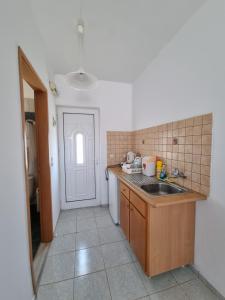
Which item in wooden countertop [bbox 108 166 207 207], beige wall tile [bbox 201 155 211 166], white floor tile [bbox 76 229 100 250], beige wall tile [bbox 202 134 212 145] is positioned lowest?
white floor tile [bbox 76 229 100 250]

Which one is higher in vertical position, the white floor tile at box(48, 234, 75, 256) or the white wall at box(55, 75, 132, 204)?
the white wall at box(55, 75, 132, 204)

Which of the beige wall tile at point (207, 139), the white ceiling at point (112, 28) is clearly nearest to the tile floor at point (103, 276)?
the beige wall tile at point (207, 139)

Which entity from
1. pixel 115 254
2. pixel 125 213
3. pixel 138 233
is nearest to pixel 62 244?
pixel 115 254

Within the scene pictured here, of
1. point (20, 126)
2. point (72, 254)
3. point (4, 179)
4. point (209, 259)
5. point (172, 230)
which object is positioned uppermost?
point (20, 126)

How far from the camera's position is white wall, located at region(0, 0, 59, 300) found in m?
0.77

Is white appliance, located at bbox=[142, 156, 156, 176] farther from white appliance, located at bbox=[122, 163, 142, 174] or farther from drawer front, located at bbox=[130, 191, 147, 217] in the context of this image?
drawer front, located at bbox=[130, 191, 147, 217]

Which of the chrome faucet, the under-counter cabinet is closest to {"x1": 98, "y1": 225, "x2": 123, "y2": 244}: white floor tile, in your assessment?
the under-counter cabinet

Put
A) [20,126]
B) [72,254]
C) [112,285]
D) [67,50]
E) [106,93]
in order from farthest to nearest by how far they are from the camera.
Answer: [106,93] → [67,50] → [72,254] → [112,285] → [20,126]

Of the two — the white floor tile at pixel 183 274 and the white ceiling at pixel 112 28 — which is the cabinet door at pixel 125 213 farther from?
the white ceiling at pixel 112 28

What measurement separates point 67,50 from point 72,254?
266 centimetres

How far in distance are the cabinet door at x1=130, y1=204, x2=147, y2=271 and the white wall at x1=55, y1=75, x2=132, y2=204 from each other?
53.3 inches

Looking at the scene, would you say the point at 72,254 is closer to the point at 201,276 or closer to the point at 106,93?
the point at 201,276

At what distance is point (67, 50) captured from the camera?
186cm

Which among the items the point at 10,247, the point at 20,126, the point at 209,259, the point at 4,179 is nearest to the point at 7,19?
the point at 20,126
